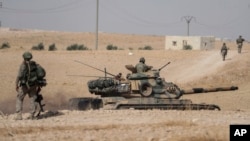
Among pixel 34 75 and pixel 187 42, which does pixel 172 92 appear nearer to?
pixel 34 75

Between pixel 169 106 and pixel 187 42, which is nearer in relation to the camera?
pixel 169 106

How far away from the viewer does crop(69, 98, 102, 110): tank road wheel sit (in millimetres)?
18000

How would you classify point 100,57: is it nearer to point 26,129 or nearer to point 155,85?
point 155,85

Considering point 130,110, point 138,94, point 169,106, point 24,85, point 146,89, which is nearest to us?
point 24,85

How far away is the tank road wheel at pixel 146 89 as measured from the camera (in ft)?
60.4

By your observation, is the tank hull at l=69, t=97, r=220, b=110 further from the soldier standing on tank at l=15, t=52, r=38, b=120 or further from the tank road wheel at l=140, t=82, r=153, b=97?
the soldier standing on tank at l=15, t=52, r=38, b=120

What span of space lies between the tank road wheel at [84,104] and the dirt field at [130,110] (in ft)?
3.04

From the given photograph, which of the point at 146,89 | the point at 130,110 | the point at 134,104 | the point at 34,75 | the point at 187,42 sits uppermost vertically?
the point at 187,42

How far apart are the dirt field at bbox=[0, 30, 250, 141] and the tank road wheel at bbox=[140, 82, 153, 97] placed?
2025 millimetres

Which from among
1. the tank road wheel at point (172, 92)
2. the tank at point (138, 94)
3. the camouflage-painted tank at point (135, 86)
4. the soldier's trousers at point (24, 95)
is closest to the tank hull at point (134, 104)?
the tank at point (138, 94)

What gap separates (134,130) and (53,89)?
20.6 metres

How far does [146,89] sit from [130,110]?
7.00 feet

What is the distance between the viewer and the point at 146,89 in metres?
18.5

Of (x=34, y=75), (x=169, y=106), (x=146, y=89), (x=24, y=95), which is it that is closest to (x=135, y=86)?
(x=146, y=89)
